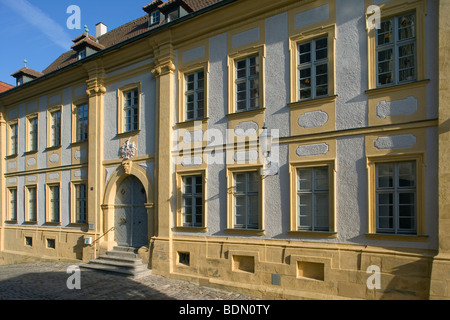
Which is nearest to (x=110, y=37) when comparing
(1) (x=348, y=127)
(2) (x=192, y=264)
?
(2) (x=192, y=264)

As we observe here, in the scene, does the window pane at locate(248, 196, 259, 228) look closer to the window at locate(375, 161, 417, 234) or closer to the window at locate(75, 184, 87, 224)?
the window at locate(375, 161, 417, 234)

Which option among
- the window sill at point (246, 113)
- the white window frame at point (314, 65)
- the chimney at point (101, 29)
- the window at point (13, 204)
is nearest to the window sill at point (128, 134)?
the window sill at point (246, 113)

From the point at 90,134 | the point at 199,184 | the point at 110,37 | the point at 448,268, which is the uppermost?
the point at 110,37

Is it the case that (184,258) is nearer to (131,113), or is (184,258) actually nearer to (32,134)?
(131,113)

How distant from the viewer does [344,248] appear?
312 inches

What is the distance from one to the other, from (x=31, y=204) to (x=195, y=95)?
34.2ft

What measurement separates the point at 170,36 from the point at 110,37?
737 centimetres

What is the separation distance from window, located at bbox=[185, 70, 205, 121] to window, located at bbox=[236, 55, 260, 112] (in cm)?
125

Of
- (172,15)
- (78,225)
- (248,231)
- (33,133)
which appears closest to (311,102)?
(248,231)

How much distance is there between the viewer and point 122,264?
11.5m

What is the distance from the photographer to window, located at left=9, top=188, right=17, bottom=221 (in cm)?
1744

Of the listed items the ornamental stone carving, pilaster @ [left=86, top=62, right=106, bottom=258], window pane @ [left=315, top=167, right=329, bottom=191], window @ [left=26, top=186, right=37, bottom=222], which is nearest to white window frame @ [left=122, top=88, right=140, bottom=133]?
the ornamental stone carving

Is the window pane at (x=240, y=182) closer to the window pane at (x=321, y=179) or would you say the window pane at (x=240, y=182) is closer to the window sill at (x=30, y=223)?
the window pane at (x=321, y=179)
